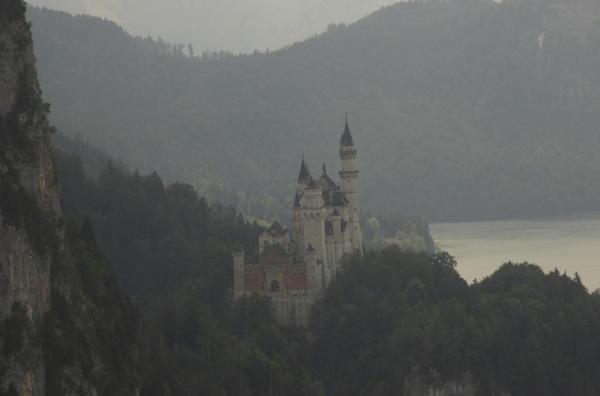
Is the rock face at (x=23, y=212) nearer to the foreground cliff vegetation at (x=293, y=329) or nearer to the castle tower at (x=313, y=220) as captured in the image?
the foreground cliff vegetation at (x=293, y=329)

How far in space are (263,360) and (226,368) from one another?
276 centimetres

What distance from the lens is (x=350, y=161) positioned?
91688 millimetres

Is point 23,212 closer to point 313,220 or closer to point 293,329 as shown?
point 313,220

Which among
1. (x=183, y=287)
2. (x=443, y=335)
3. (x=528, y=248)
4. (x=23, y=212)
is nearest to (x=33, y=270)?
(x=23, y=212)

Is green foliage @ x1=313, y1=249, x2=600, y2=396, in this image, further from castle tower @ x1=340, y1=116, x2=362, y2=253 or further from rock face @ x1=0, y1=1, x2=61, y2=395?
rock face @ x1=0, y1=1, x2=61, y2=395

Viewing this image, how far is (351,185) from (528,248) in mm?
71561

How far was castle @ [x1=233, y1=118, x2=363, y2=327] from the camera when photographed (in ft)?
274

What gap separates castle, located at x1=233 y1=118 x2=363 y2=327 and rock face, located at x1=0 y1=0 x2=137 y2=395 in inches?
1548

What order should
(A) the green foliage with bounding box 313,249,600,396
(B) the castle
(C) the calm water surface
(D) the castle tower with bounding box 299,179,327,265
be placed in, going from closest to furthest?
(A) the green foliage with bounding box 313,249,600,396, (B) the castle, (D) the castle tower with bounding box 299,179,327,265, (C) the calm water surface

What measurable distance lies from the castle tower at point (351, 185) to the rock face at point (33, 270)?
151 ft

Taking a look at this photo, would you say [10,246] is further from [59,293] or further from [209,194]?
[209,194]

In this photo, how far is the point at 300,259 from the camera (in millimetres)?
84375

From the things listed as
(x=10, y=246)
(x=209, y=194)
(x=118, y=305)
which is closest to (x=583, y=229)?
(x=209, y=194)

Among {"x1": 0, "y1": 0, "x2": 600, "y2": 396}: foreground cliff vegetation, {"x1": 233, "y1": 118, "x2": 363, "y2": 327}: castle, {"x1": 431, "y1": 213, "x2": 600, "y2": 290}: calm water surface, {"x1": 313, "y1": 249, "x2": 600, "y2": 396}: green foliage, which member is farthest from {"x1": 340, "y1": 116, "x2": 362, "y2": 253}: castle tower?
{"x1": 431, "y1": 213, "x2": 600, "y2": 290}: calm water surface
